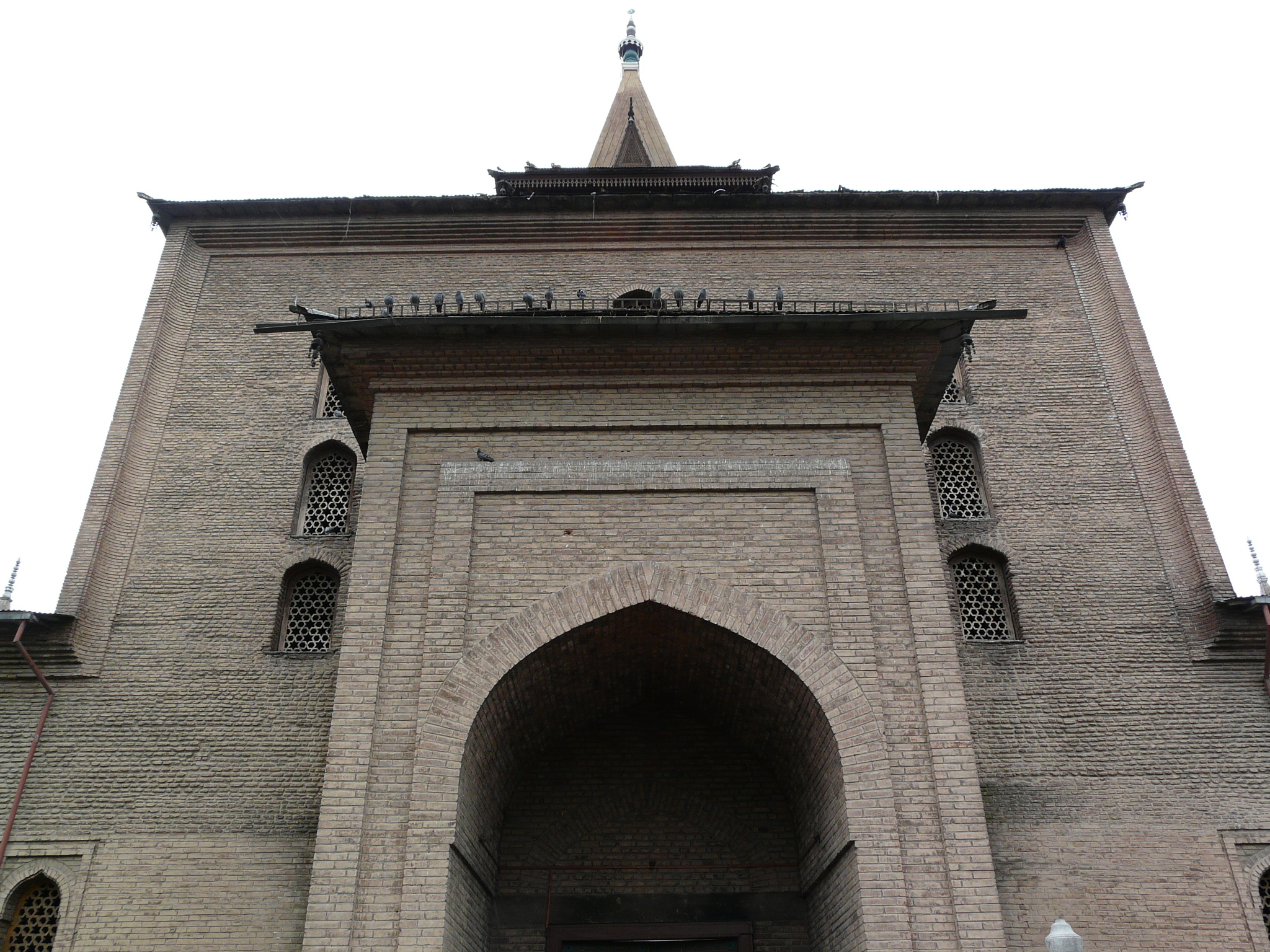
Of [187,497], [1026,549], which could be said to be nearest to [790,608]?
[1026,549]

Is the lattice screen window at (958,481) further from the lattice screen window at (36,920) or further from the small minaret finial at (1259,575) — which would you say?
the lattice screen window at (36,920)

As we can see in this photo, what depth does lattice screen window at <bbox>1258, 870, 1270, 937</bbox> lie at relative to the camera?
8391 millimetres

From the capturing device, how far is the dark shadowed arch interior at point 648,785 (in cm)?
738

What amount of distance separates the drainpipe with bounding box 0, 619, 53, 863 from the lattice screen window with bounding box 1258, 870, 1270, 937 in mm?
10691

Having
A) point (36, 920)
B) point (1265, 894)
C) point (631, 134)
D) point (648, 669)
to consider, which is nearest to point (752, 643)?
point (648, 669)

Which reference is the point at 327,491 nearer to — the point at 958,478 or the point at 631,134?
the point at 958,478

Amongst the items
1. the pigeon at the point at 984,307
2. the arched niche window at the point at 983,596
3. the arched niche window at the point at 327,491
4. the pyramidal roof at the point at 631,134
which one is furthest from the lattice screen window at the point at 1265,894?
the pyramidal roof at the point at 631,134

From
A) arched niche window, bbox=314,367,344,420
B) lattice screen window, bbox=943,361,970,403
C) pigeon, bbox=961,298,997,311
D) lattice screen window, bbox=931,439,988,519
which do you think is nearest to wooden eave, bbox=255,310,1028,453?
pigeon, bbox=961,298,997,311

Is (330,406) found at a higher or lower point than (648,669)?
higher

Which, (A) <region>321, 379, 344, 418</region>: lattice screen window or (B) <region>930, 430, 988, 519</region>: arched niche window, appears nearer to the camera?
(B) <region>930, 430, 988, 519</region>: arched niche window

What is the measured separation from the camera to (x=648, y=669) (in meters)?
8.10

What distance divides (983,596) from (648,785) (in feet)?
13.1

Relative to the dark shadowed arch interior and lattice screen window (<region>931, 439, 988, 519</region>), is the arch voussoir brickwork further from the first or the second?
lattice screen window (<region>931, 439, 988, 519</region>)

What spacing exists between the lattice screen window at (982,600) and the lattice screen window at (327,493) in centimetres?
643
